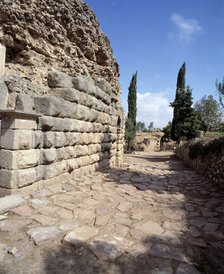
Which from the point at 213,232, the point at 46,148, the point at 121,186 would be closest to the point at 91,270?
the point at 213,232

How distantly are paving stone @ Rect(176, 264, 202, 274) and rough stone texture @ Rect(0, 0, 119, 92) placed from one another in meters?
4.52

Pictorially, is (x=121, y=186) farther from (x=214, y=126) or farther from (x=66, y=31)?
(x=214, y=126)

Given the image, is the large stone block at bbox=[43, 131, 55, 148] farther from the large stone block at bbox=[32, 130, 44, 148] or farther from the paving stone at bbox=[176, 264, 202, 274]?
the paving stone at bbox=[176, 264, 202, 274]

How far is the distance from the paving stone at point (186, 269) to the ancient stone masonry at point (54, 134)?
102 inches

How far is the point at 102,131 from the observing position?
261 inches

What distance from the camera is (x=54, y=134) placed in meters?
4.26

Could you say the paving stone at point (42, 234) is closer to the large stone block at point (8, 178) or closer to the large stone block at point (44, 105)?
the large stone block at point (8, 178)

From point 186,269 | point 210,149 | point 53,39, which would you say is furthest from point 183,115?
point 186,269

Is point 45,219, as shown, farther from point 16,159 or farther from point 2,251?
point 16,159

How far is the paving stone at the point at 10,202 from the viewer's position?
298 centimetres

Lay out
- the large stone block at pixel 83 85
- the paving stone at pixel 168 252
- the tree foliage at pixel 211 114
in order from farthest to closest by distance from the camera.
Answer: the tree foliage at pixel 211 114 < the large stone block at pixel 83 85 < the paving stone at pixel 168 252

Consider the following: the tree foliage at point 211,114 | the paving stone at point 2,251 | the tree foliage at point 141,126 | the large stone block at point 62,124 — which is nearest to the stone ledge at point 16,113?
the large stone block at point 62,124

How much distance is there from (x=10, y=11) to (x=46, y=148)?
3333 millimetres

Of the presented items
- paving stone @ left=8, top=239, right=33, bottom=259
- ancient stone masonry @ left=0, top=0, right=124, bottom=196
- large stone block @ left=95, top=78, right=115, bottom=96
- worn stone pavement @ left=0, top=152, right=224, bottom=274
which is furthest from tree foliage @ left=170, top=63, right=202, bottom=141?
paving stone @ left=8, top=239, right=33, bottom=259
